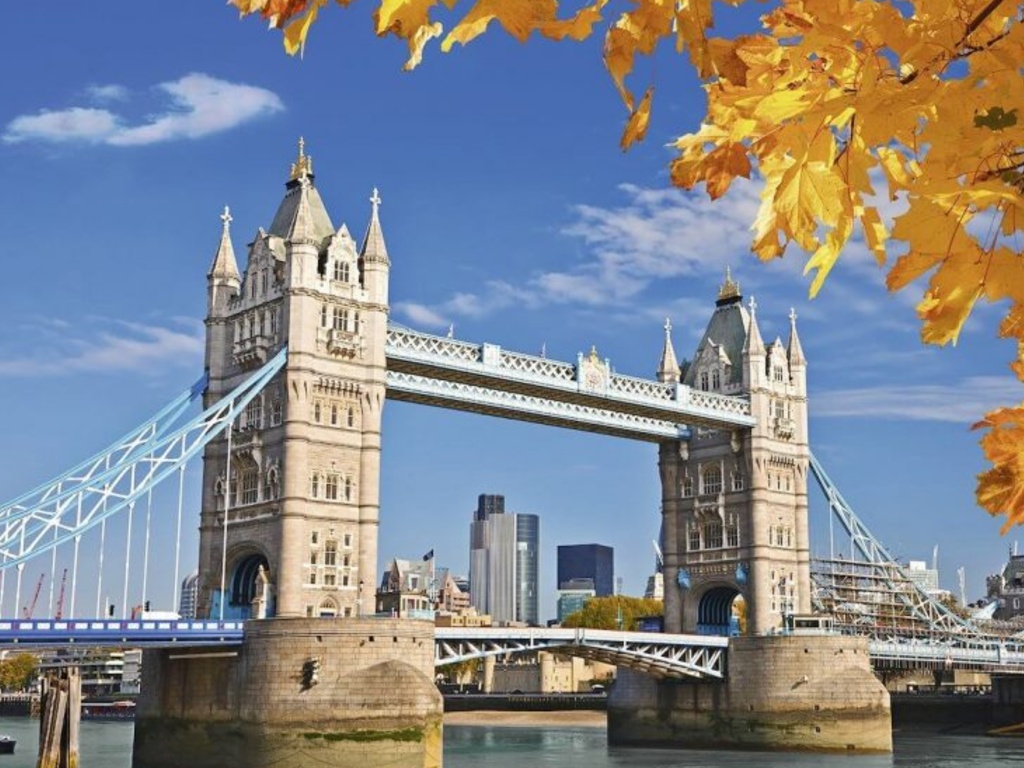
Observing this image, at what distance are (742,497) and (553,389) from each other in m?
11.7

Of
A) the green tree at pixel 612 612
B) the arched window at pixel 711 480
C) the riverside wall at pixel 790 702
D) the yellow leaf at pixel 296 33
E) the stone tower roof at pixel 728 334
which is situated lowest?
the riverside wall at pixel 790 702

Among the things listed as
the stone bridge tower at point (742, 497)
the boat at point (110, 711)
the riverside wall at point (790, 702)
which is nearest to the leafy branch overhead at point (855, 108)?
the riverside wall at point (790, 702)

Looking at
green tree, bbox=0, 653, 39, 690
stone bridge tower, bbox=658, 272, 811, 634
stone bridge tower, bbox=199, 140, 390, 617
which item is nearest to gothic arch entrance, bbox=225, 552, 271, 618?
stone bridge tower, bbox=199, 140, 390, 617

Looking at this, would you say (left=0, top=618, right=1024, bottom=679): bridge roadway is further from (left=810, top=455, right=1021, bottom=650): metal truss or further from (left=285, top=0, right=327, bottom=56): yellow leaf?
(left=285, top=0, right=327, bottom=56): yellow leaf

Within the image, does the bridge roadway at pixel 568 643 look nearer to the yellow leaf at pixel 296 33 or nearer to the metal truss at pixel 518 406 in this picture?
the metal truss at pixel 518 406

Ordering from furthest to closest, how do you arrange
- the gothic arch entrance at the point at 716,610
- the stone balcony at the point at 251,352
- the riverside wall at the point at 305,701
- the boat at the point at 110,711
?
the boat at the point at 110,711, the gothic arch entrance at the point at 716,610, the stone balcony at the point at 251,352, the riverside wall at the point at 305,701

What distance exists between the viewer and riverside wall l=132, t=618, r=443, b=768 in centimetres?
3853

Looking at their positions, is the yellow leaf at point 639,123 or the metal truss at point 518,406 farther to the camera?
the metal truss at point 518,406

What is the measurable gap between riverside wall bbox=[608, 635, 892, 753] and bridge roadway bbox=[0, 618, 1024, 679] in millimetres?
1339

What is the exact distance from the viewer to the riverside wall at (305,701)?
38531 mm

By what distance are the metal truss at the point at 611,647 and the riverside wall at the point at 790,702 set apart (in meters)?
1.14

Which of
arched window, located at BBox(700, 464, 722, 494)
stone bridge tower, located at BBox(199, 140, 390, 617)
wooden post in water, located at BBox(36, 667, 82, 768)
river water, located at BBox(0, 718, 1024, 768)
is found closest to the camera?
wooden post in water, located at BBox(36, 667, 82, 768)

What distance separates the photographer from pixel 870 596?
2997 inches

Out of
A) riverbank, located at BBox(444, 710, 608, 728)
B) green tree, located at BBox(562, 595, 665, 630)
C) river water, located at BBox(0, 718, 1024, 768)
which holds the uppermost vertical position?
green tree, located at BBox(562, 595, 665, 630)
